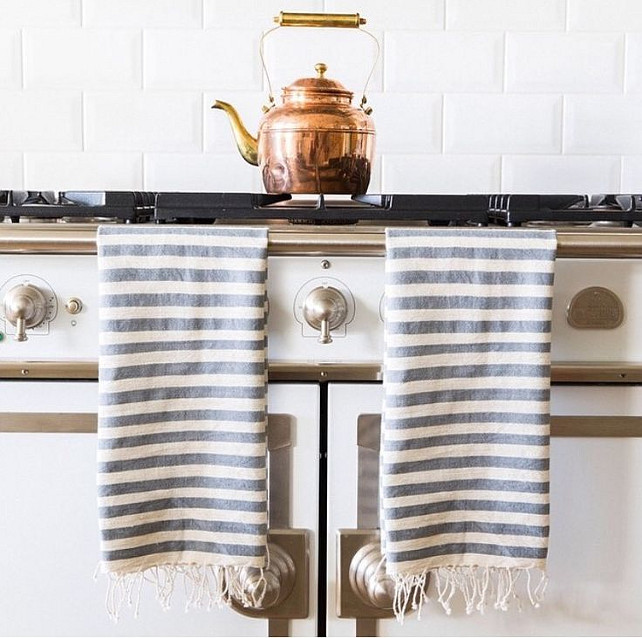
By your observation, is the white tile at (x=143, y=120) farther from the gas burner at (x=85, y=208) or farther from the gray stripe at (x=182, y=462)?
the gray stripe at (x=182, y=462)

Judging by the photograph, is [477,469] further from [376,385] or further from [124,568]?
[124,568]

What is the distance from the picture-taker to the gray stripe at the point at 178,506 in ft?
3.71

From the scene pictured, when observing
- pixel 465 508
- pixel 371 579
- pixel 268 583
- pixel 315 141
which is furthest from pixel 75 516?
pixel 315 141

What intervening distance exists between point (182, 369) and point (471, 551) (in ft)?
1.33

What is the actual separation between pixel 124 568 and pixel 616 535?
Answer: 23.6 inches

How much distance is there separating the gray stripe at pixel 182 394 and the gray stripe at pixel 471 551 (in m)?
0.25

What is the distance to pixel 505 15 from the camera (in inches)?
69.6

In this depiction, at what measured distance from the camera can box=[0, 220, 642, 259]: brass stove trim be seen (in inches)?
45.1

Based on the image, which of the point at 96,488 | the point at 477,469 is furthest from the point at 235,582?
the point at 477,469

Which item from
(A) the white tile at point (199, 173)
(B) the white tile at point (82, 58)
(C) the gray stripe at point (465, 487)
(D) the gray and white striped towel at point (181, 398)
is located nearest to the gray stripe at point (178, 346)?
(D) the gray and white striped towel at point (181, 398)

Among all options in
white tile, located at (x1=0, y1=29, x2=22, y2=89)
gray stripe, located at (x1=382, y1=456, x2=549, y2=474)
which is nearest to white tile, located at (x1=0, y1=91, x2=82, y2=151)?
white tile, located at (x1=0, y1=29, x2=22, y2=89)

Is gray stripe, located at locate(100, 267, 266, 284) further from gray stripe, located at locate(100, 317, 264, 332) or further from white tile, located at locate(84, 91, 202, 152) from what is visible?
white tile, located at locate(84, 91, 202, 152)

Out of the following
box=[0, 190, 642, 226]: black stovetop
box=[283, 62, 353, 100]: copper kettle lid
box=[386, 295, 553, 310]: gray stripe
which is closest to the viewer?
box=[386, 295, 553, 310]: gray stripe

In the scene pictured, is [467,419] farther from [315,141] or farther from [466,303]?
[315,141]
